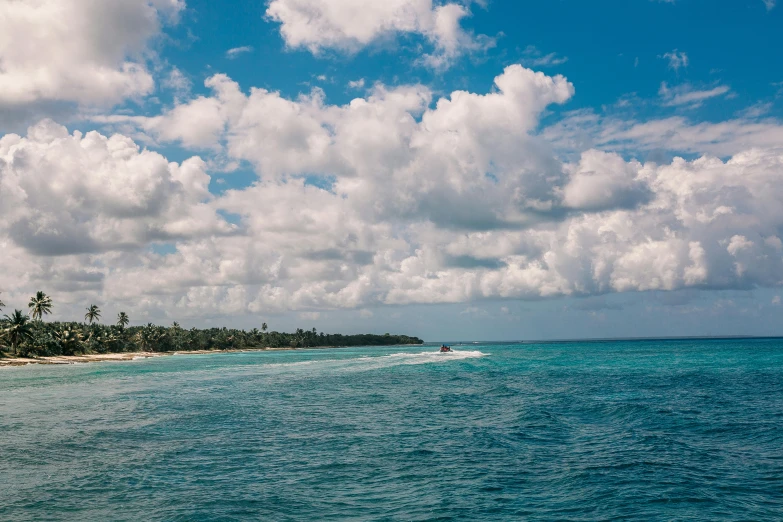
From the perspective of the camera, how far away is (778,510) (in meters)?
18.4

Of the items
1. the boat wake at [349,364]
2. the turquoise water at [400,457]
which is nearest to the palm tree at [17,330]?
the boat wake at [349,364]

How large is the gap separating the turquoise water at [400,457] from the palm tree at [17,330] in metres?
79.8

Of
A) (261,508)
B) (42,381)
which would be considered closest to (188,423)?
(261,508)

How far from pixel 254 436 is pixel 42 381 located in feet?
189

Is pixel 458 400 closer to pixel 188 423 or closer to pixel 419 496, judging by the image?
pixel 188 423

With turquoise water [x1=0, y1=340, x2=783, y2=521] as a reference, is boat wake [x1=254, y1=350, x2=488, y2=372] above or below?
below

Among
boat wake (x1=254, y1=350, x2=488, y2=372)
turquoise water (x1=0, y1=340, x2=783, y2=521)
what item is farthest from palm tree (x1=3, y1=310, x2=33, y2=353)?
turquoise water (x1=0, y1=340, x2=783, y2=521)

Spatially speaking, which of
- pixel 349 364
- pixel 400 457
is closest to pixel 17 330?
pixel 349 364

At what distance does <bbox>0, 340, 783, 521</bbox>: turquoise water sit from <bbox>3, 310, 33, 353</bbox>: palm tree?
262 ft

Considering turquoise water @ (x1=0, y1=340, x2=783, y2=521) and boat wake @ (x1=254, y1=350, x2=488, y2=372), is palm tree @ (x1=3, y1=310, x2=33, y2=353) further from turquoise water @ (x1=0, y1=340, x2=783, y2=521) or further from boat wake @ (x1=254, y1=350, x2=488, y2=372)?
turquoise water @ (x1=0, y1=340, x2=783, y2=521)

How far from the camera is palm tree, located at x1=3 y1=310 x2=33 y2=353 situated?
11756 cm

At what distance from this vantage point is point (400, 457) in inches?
1041

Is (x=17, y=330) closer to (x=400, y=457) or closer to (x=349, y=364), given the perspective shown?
(x=349, y=364)

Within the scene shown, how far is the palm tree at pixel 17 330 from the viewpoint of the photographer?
11756cm
